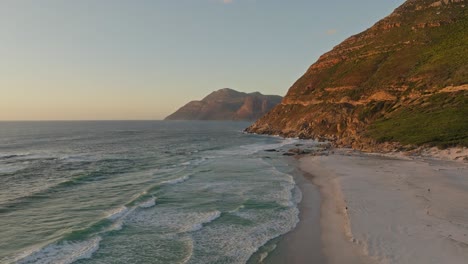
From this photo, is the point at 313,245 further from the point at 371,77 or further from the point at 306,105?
the point at 306,105

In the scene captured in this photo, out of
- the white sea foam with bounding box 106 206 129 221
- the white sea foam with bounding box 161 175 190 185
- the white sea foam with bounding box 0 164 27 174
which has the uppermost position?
the white sea foam with bounding box 0 164 27 174

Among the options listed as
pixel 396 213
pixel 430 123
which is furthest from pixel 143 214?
pixel 430 123

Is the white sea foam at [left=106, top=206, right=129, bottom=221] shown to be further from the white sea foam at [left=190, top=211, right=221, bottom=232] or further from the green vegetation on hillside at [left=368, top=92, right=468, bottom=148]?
the green vegetation on hillside at [left=368, top=92, right=468, bottom=148]

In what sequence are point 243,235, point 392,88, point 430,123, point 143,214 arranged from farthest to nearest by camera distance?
point 392,88 → point 430,123 → point 143,214 → point 243,235

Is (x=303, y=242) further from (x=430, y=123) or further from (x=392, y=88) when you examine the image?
(x=392, y=88)

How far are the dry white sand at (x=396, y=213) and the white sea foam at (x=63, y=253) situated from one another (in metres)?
13.7

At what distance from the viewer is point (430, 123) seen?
64750mm

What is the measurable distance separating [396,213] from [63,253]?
22134 mm

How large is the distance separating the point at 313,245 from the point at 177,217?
1112 cm

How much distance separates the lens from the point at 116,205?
101 feet

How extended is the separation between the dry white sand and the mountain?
67.8ft

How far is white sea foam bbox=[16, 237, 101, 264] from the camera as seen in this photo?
18.9 m

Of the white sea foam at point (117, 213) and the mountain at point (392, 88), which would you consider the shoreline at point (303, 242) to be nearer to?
the white sea foam at point (117, 213)

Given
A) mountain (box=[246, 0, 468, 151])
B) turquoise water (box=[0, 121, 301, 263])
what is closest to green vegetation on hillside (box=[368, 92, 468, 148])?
mountain (box=[246, 0, 468, 151])
